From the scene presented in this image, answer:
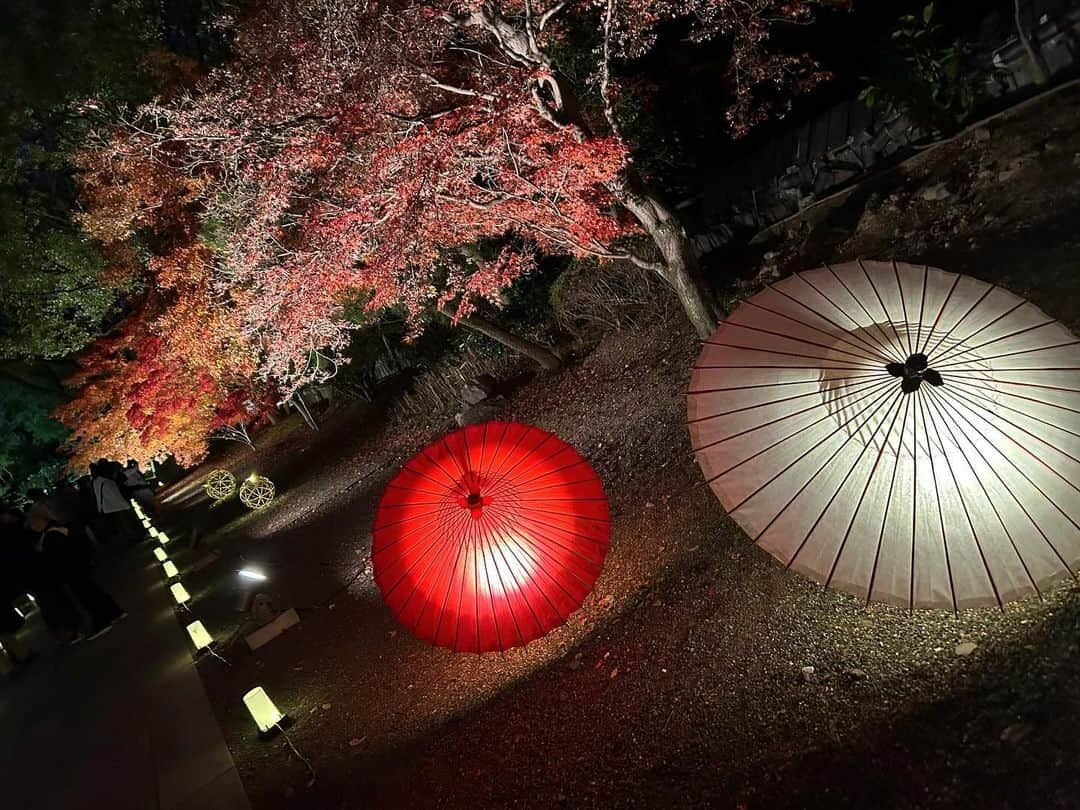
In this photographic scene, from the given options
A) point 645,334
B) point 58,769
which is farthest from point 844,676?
point 58,769

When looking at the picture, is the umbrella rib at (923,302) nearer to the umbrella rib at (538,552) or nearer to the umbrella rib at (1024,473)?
the umbrella rib at (1024,473)

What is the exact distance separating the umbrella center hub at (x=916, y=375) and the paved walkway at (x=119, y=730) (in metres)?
6.25

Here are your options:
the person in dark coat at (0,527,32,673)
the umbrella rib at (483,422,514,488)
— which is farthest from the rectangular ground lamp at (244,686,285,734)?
the person in dark coat at (0,527,32,673)

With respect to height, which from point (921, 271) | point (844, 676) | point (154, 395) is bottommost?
point (844, 676)

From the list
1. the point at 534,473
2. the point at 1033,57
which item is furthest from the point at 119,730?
the point at 1033,57

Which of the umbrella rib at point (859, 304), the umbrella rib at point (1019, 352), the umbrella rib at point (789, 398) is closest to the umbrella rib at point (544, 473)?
the umbrella rib at point (789, 398)

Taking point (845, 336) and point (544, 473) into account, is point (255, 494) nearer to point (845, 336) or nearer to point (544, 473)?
point (544, 473)

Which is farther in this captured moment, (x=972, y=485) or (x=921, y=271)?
(x=921, y=271)

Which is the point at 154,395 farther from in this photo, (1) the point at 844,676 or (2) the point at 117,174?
(1) the point at 844,676

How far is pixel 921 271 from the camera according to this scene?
3463 mm

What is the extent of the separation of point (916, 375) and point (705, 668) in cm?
277

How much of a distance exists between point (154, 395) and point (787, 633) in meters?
15.2

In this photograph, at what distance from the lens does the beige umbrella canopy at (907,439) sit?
2.81m

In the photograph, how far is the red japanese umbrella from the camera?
4.07 metres
